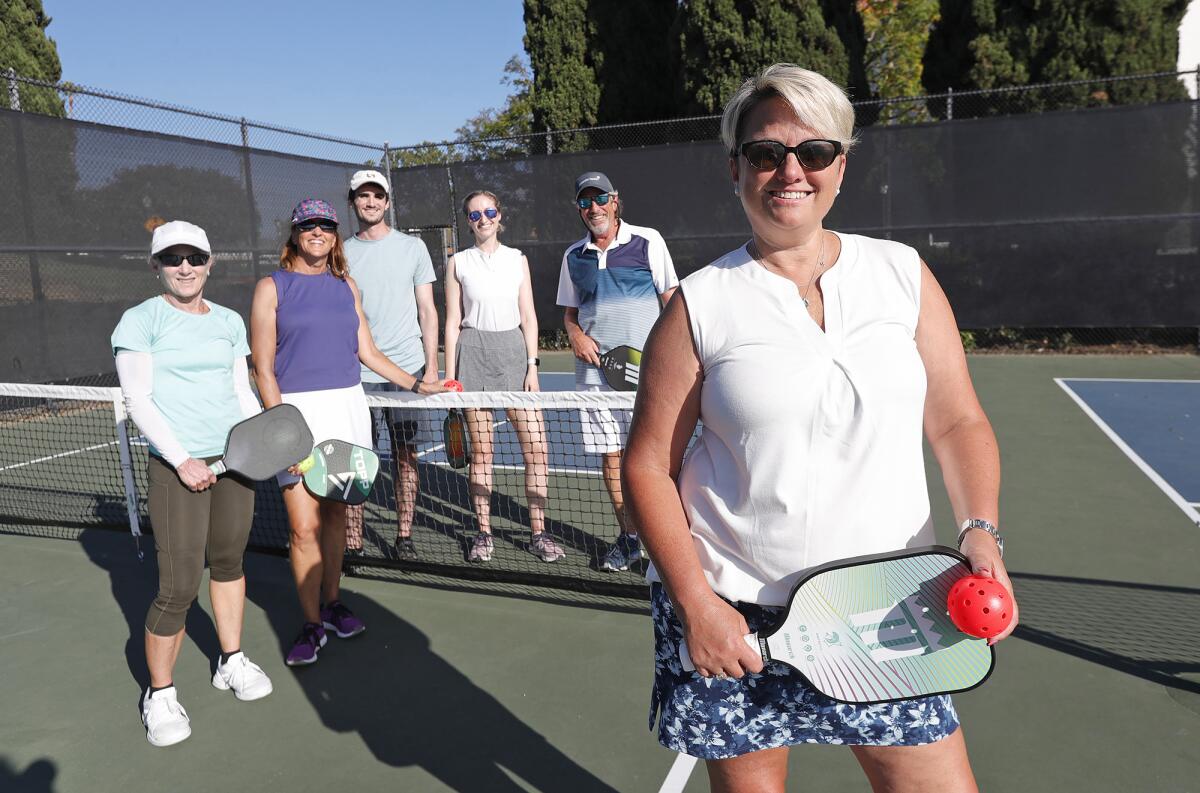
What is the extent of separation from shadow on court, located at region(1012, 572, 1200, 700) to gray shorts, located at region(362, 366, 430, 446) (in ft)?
9.68

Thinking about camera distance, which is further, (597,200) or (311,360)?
(597,200)

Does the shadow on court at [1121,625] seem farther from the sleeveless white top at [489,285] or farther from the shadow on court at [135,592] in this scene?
the shadow on court at [135,592]

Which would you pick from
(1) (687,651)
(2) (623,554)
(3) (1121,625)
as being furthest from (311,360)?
(3) (1121,625)

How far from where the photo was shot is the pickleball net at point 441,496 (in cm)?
413

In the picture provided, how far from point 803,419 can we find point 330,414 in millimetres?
2539

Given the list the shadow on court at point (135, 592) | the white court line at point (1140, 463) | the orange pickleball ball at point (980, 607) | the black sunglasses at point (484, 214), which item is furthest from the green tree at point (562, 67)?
the orange pickleball ball at point (980, 607)

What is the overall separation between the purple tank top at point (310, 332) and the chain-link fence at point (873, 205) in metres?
6.52

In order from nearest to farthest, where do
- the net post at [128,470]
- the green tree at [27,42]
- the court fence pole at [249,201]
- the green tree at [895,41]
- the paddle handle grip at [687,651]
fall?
the paddle handle grip at [687,651], the net post at [128,470], the court fence pole at [249,201], the green tree at [27,42], the green tree at [895,41]

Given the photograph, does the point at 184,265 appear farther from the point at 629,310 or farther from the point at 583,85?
the point at 583,85

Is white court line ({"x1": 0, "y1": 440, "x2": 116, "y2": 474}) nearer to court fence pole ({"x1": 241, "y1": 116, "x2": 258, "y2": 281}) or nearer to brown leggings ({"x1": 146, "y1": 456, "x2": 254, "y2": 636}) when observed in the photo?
court fence pole ({"x1": 241, "y1": 116, "x2": 258, "y2": 281})

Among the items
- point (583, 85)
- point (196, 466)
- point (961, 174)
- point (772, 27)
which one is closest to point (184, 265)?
point (196, 466)

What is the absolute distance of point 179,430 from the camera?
9.73ft

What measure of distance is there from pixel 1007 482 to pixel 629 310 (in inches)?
119

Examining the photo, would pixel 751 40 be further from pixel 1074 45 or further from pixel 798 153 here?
pixel 798 153
